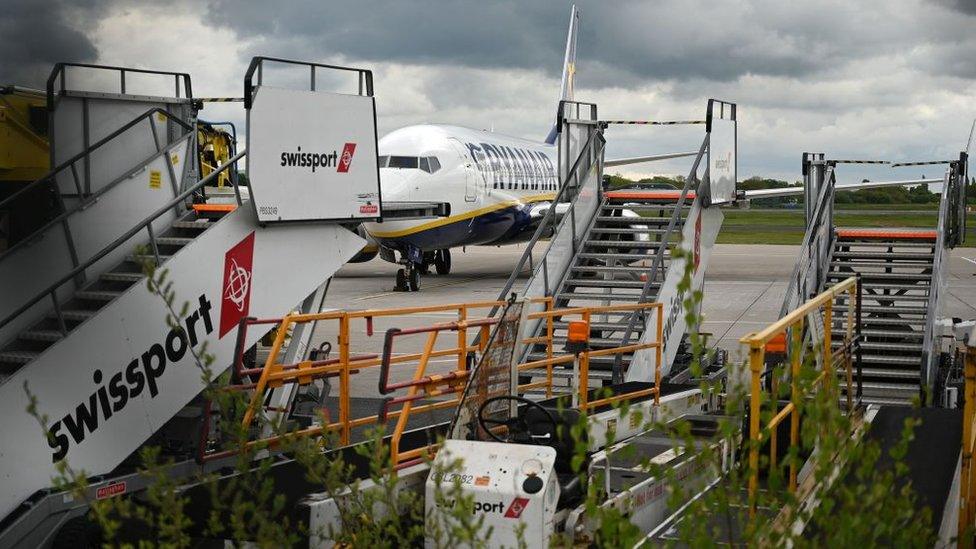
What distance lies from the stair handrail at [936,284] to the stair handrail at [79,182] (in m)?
7.21

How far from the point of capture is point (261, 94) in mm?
9156

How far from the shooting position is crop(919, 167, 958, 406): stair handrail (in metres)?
12.6

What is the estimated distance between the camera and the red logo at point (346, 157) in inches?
391

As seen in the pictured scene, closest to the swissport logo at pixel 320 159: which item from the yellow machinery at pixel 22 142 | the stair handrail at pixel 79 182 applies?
the stair handrail at pixel 79 182

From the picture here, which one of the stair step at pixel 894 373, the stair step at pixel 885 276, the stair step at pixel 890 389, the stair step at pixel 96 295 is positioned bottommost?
the stair step at pixel 890 389

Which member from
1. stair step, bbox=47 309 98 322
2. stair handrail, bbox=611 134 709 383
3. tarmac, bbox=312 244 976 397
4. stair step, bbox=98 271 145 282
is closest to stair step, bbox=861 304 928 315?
tarmac, bbox=312 244 976 397

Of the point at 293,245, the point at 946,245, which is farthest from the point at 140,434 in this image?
the point at 946,245

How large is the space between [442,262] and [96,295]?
25.4 m

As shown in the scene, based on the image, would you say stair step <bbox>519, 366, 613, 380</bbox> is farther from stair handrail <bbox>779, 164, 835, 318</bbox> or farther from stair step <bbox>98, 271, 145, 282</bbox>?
stair step <bbox>98, 271, 145, 282</bbox>

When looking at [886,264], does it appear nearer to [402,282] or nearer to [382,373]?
[382,373]

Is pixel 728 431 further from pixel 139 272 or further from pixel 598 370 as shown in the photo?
pixel 598 370

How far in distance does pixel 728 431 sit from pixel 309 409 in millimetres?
9254

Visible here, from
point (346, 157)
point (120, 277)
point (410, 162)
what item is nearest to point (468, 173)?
point (410, 162)

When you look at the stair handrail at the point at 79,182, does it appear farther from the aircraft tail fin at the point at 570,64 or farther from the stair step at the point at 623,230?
the aircraft tail fin at the point at 570,64
